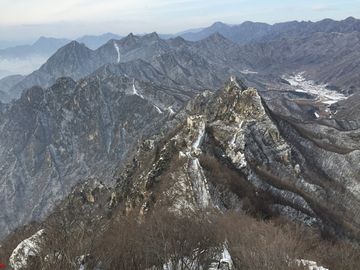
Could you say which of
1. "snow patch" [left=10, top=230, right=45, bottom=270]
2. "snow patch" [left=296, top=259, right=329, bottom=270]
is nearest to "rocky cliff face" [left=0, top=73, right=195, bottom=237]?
"snow patch" [left=10, top=230, right=45, bottom=270]

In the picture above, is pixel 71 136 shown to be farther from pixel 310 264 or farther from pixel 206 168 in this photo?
pixel 310 264

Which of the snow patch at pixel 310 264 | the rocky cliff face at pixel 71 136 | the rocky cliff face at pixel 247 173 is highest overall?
the snow patch at pixel 310 264

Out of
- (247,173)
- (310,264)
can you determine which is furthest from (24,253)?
(247,173)

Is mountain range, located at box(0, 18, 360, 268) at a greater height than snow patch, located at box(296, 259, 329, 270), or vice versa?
snow patch, located at box(296, 259, 329, 270)

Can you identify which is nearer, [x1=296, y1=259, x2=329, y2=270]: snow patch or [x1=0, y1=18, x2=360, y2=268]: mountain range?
[x1=296, y1=259, x2=329, y2=270]: snow patch

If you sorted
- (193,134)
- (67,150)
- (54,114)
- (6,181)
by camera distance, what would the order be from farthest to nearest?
(54,114), (67,150), (6,181), (193,134)

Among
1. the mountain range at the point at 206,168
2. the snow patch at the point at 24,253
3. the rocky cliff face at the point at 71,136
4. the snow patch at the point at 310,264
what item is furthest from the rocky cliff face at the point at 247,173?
the rocky cliff face at the point at 71,136

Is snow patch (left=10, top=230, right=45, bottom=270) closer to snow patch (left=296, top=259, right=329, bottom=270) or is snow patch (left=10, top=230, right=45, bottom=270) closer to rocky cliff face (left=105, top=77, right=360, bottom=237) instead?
rocky cliff face (left=105, top=77, right=360, bottom=237)

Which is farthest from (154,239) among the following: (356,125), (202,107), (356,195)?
(356,125)

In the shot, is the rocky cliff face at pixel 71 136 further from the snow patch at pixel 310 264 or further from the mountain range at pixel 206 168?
the snow patch at pixel 310 264

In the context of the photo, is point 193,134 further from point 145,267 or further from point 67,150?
point 67,150

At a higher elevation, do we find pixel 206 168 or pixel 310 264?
pixel 310 264
